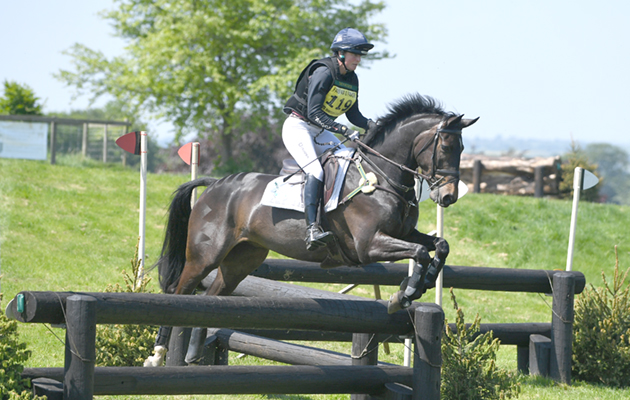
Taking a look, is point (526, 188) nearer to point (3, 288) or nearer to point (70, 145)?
point (70, 145)

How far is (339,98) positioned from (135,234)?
8.39 m

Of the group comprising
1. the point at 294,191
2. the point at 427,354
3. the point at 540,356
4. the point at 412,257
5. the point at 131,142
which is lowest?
the point at 540,356

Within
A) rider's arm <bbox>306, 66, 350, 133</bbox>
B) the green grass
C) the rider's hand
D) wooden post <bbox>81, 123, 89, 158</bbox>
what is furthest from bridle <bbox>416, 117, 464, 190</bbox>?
wooden post <bbox>81, 123, 89, 158</bbox>

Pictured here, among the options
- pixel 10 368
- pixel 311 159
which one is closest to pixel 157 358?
pixel 10 368

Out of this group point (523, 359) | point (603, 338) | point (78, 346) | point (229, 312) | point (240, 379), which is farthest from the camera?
point (523, 359)

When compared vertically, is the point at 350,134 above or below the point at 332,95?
below

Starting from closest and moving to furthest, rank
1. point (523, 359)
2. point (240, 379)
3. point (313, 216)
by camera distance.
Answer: point (240, 379) < point (313, 216) < point (523, 359)

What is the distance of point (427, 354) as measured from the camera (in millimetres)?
3977

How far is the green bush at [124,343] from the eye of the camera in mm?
5383

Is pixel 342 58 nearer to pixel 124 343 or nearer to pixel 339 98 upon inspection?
pixel 339 98

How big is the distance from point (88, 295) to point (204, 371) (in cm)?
89

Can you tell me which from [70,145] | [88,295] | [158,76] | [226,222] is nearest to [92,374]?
[88,295]

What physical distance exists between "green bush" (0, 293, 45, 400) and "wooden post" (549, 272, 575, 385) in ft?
15.7

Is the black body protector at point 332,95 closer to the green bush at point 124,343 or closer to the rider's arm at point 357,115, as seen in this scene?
the rider's arm at point 357,115
